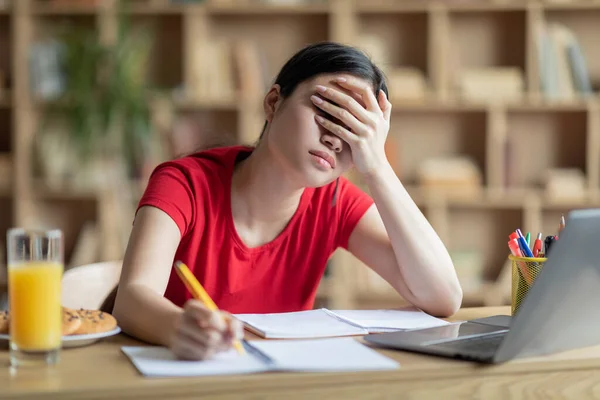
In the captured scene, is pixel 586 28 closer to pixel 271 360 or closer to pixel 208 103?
pixel 208 103

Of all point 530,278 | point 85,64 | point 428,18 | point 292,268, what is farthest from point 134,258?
point 428,18

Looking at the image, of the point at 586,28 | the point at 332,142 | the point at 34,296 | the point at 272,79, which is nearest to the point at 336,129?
the point at 332,142

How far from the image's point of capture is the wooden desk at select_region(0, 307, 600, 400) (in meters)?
0.91

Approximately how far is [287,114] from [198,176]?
0.22 m

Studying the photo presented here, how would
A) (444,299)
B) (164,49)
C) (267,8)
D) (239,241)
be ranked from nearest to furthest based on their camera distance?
(444,299), (239,241), (267,8), (164,49)

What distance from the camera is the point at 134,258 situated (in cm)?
131

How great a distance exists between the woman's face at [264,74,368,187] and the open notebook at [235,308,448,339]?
0.77ft

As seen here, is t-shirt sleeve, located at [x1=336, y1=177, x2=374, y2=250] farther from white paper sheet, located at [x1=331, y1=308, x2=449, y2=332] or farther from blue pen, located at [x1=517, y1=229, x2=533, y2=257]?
blue pen, located at [x1=517, y1=229, x2=533, y2=257]

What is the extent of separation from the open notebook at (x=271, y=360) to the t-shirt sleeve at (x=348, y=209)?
589mm

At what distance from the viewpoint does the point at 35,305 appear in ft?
3.26

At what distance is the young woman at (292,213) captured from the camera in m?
1.41

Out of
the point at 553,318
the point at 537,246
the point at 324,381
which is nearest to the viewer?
the point at 324,381

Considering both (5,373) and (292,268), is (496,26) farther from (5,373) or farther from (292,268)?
(5,373)

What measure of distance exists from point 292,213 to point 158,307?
1.75 ft
